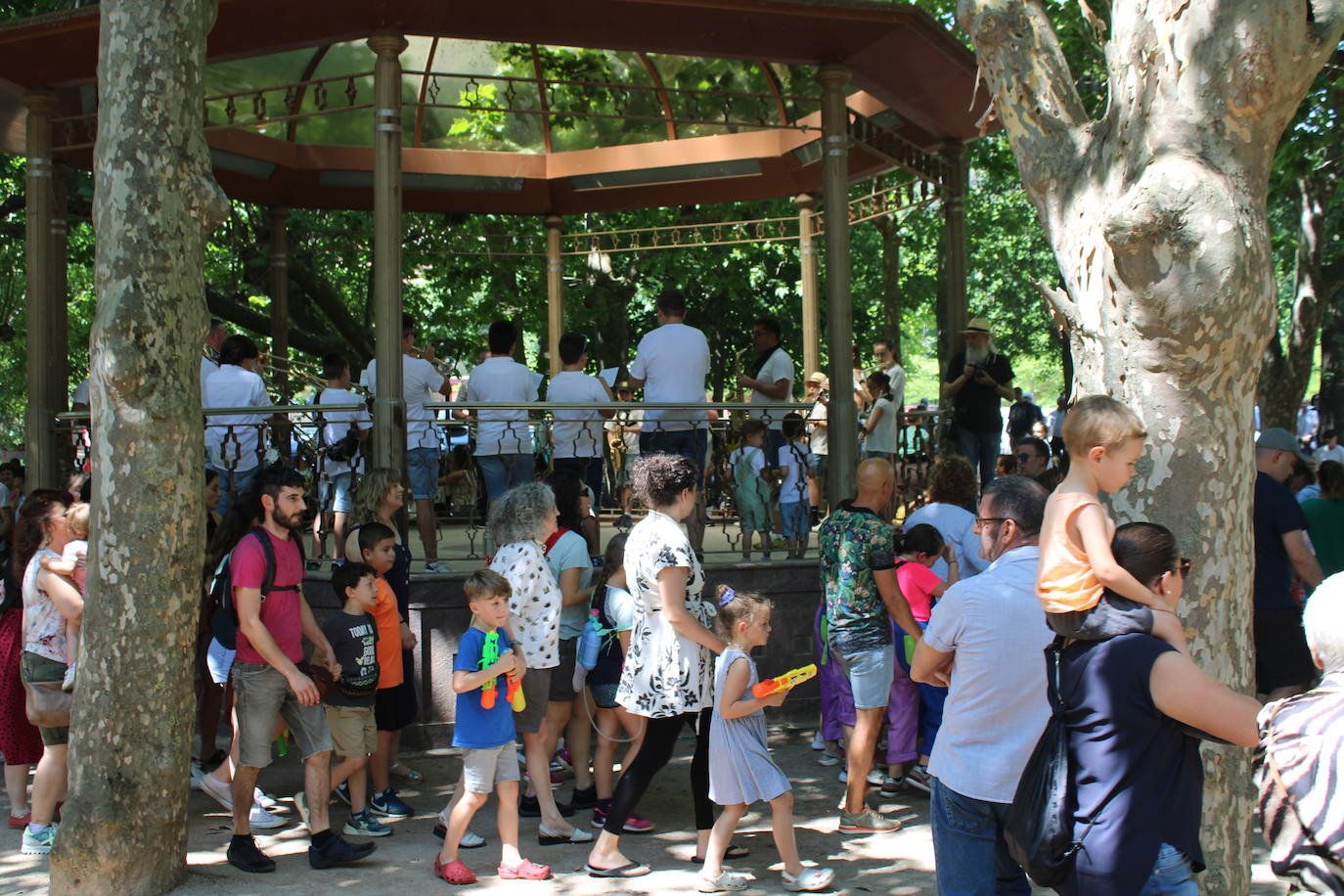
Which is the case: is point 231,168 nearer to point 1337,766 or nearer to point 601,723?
point 601,723

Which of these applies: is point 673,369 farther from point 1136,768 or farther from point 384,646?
point 1136,768

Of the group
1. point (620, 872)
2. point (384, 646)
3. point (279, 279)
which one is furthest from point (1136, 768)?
point (279, 279)

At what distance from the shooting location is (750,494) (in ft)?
29.3

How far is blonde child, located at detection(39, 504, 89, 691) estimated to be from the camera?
607 cm

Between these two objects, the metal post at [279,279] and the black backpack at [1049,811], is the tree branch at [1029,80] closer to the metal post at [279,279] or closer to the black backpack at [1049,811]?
the black backpack at [1049,811]

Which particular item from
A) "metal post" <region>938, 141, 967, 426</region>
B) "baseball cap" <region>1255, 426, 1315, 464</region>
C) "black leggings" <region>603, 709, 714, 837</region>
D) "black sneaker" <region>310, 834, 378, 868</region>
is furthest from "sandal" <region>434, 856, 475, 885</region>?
"metal post" <region>938, 141, 967, 426</region>

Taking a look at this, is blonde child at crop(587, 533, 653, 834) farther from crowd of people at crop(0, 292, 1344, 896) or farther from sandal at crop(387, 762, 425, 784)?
sandal at crop(387, 762, 425, 784)

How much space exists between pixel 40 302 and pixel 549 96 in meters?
5.85

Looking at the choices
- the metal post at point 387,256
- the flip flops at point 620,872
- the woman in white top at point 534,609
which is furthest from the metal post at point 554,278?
the flip flops at point 620,872

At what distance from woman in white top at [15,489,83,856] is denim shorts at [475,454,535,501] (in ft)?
9.76

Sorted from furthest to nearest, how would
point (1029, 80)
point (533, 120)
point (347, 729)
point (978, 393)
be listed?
point (533, 120) < point (978, 393) < point (347, 729) < point (1029, 80)

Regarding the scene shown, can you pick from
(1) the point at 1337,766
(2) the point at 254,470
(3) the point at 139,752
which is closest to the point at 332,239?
(2) the point at 254,470

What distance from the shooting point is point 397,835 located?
255 inches

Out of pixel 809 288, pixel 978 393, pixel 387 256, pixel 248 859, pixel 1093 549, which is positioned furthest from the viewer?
pixel 809 288
